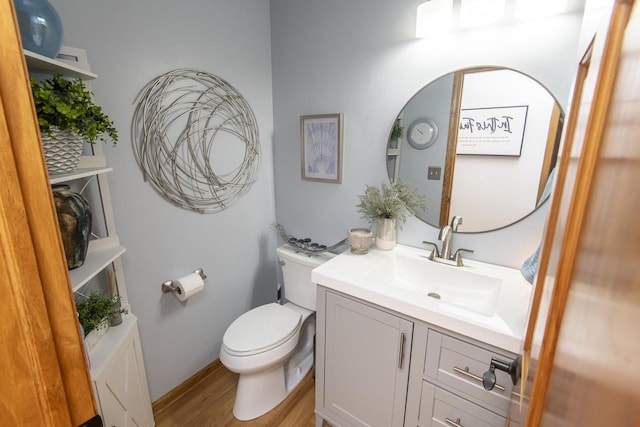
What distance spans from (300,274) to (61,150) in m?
1.30

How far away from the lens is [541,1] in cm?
111

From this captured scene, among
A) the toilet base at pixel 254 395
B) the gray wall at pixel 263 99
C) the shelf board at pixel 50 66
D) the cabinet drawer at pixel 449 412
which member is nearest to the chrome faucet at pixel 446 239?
the gray wall at pixel 263 99

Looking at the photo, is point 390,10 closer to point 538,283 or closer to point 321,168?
point 321,168

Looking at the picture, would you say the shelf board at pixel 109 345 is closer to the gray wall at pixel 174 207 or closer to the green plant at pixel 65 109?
the gray wall at pixel 174 207

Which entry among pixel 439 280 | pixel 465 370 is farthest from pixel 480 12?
pixel 465 370

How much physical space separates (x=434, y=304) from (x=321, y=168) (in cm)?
110

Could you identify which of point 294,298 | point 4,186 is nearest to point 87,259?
point 4,186

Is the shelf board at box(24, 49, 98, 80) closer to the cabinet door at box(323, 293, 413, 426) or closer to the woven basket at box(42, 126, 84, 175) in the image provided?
the woven basket at box(42, 126, 84, 175)

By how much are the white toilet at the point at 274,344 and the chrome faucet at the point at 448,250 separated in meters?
0.65

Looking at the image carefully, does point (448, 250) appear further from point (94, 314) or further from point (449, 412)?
point (94, 314)

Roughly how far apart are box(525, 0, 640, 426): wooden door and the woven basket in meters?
1.25

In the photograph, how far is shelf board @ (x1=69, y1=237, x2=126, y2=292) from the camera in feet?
3.22

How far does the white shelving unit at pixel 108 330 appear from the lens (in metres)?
1.01

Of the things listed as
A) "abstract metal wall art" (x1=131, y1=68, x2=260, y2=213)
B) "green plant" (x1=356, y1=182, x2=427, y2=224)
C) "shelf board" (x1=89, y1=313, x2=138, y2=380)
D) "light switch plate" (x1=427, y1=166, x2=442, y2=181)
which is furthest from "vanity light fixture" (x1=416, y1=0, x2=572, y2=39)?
"shelf board" (x1=89, y1=313, x2=138, y2=380)
